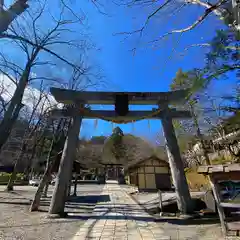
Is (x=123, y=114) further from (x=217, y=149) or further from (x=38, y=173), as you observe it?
(x=38, y=173)

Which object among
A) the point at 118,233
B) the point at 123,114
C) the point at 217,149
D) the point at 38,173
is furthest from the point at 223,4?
the point at 38,173

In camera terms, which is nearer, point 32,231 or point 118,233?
point 118,233

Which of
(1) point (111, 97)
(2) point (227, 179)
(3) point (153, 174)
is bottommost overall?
(2) point (227, 179)

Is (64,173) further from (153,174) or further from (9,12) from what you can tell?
(153,174)

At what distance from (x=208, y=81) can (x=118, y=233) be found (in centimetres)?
385

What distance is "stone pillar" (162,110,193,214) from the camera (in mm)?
6262

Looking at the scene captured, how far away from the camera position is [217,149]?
1734cm

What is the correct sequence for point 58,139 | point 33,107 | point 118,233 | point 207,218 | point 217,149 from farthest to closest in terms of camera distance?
point 217,149 < point 33,107 < point 58,139 < point 207,218 < point 118,233

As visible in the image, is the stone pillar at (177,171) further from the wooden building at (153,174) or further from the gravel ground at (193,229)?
the wooden building at (153,174)

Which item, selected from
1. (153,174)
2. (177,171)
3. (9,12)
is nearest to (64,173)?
(177,171)

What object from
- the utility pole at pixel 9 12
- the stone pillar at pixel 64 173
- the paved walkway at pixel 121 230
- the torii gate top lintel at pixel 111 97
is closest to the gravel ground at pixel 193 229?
the paved walkway at pixel 121 230

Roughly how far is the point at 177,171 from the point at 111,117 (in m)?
2.89

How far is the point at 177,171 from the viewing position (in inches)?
258

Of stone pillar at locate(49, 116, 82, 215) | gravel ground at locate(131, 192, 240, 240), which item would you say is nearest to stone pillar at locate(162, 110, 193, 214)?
gravel ground at locate(131, 192, 240, 240)
